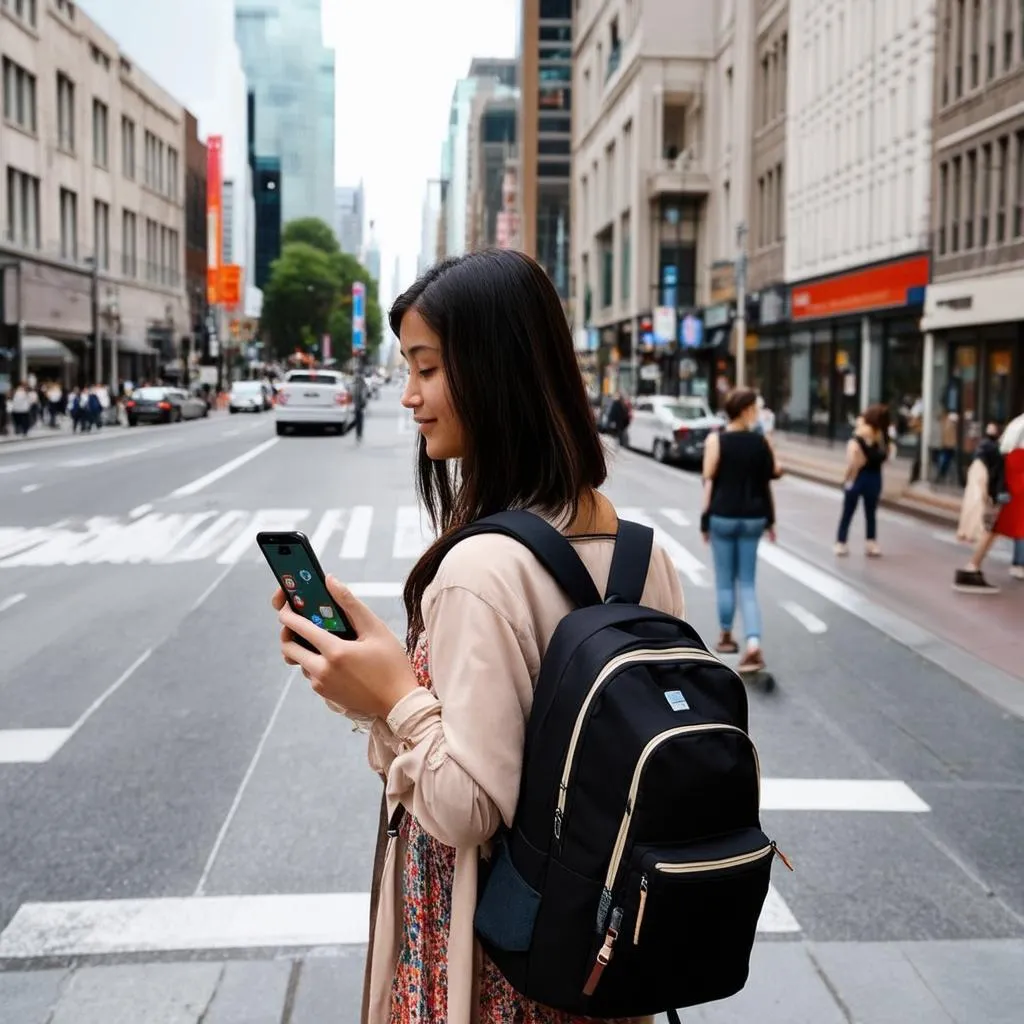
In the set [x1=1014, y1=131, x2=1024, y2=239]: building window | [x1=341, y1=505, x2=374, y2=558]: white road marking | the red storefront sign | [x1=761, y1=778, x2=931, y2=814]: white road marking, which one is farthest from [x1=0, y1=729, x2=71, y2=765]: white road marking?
the red storefront sign

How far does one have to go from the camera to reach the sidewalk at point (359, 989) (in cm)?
388

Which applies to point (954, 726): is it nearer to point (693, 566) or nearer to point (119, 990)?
point (119, 990)

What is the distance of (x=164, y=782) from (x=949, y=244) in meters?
26.4

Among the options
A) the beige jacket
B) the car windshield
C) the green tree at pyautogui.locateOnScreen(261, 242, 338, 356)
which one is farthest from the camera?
the green tree at pyautogui.locateOnScreen(261, 242, 338, 356)

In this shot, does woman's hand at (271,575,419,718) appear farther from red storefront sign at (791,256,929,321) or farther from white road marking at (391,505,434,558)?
→ red storefront sign at (791,256,929,321)

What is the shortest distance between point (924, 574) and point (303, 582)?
1256 centimetres

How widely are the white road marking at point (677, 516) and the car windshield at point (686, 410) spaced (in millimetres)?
12674

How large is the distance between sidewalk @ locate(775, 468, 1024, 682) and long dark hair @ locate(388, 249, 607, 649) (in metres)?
7.73

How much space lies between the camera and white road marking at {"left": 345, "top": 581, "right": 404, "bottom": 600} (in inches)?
449

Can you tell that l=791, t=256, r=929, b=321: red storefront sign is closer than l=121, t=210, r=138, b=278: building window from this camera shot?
Yes

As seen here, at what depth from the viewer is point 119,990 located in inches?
159

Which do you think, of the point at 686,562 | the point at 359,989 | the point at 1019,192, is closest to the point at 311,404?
the point at 1019,192

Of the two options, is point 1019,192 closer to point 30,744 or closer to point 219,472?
point 219,472

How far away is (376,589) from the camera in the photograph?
1170 centimetres
